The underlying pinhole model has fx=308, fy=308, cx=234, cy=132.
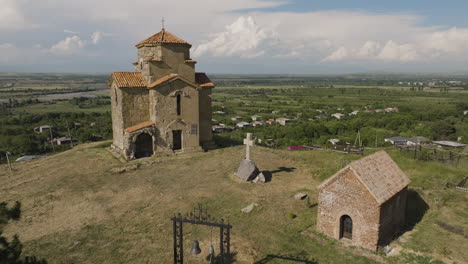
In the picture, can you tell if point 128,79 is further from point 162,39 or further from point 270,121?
point 270,121

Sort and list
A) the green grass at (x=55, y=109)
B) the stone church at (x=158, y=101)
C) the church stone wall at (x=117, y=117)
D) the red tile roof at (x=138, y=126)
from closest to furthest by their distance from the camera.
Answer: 1. the red tile roof at (x=138, y=126)
2. the stone church at (x=158, y=101)
3. the church stone wall at (x=117, y=117)
4. the green grass at (x=55, y=109)

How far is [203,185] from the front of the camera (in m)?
17.1

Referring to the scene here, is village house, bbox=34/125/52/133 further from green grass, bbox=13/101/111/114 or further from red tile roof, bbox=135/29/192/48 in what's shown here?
red tile roof, bbox=135/29/192/48

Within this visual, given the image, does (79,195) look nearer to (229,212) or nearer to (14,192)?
(14,192)

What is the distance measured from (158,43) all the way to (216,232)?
14.7m

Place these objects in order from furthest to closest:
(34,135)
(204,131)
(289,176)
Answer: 1. (34,135)
2. (204,131)
3. (289,176)

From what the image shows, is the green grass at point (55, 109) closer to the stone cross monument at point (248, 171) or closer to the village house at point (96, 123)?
the village house at point (96, 123)

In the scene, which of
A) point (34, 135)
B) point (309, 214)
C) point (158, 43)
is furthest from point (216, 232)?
point (34, 135)

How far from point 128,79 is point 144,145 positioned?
4.98 m

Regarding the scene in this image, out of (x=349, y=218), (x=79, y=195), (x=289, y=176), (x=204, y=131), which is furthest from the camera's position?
(x=204, y=131)

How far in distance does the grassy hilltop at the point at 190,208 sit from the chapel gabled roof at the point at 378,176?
1.91 metres

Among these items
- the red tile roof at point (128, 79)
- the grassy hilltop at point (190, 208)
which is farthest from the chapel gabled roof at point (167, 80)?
the grassy hilltop at point (190, 208)

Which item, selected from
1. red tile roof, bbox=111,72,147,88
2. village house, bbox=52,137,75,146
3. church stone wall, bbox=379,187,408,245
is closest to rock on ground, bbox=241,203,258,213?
church stone wall, bbox=379,187,408,245

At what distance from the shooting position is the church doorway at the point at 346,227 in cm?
1123
